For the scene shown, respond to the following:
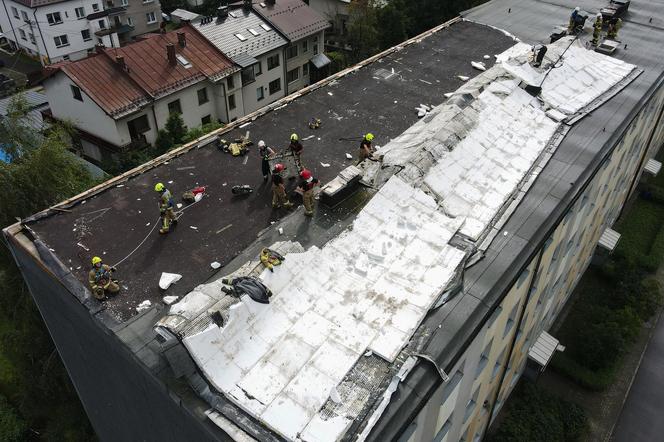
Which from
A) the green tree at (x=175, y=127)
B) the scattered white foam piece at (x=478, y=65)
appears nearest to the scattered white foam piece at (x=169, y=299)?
the scattered white foam piece at (x=478, y=65)

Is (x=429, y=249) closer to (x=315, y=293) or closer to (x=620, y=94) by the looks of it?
(x=315, y=293)

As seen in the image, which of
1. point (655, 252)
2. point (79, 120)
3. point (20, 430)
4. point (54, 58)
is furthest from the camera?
point (54, 58)

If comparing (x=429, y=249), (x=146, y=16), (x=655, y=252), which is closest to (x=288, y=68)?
(x=146, y=16)

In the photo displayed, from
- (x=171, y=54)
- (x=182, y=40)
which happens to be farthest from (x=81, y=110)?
(x=182, y=40)

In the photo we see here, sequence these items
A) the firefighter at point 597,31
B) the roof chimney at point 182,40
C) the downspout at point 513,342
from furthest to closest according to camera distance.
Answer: the roof chimney at point 182,40
the firefighter at point 597,31
the downspout at point 513,342

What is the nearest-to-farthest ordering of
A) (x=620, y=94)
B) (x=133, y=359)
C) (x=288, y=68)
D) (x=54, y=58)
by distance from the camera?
1. (x=133, y=359)
2. (x=620, y=94)
3. (x=288, y=68)
4. (x=54, y=58)

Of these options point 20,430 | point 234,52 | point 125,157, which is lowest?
point 20,430

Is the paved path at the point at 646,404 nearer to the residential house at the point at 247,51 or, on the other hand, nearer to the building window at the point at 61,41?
the residential house at the point at 247,51
